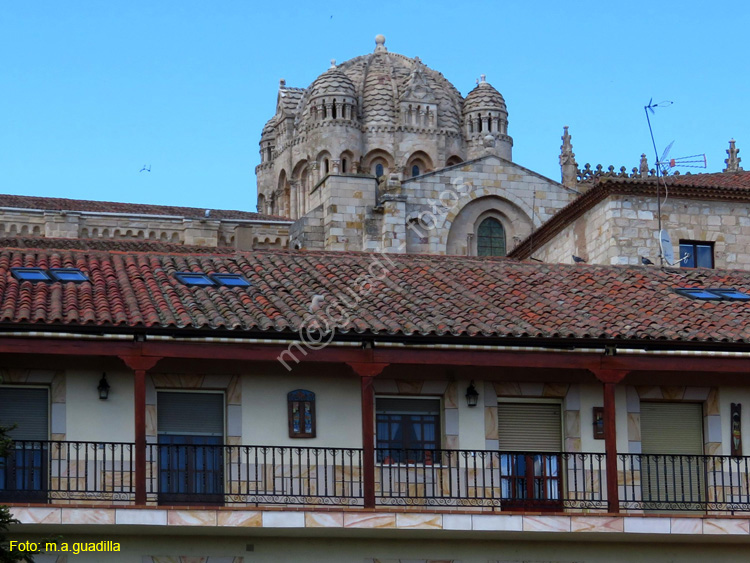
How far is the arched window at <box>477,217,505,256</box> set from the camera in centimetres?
5166

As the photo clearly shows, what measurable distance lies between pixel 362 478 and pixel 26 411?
4.82m

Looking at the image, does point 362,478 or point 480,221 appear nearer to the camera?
point 362,478

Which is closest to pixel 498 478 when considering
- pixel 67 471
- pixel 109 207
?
pixel 67 471

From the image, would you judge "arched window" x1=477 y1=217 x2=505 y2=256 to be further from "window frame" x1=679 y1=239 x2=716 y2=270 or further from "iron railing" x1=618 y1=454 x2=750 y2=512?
"iron railing" x1=618 y1=454 x2=750 y2=512

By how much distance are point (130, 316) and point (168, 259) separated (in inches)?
182

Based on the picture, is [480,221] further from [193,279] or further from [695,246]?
[193,279]

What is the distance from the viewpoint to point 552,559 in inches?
850

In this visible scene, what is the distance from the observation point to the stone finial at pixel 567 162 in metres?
62.5

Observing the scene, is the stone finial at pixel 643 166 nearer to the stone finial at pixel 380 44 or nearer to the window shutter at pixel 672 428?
the window shutter at pixel 672 428

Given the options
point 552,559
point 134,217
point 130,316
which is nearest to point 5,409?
point 130,316

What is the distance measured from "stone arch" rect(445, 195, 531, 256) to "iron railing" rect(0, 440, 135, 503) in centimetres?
2982

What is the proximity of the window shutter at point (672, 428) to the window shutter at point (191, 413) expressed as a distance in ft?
21.3

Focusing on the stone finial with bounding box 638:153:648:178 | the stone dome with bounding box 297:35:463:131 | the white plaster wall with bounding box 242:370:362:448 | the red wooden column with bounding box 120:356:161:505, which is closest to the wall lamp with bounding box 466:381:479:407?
the white plaster wall with bounding box 242:370:362:448

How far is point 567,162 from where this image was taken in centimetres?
6362
